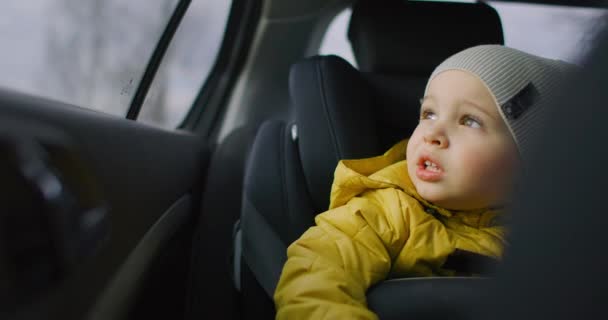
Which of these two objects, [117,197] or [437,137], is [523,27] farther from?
[117,197]

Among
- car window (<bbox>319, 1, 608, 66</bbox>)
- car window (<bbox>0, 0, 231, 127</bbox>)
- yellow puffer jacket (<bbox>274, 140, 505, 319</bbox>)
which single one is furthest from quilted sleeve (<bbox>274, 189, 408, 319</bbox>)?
car window (<bbox>319, 1, 608, 66</bbox>)

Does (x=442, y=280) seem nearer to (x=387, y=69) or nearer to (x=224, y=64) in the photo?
(x=387, y=69)

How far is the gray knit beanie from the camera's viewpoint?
3.06 ft

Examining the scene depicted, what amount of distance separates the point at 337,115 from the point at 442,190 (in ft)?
1.37

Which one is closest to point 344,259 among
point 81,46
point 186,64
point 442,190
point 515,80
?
point 442,190

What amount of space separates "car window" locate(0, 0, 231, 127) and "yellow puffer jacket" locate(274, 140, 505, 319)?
0.51m

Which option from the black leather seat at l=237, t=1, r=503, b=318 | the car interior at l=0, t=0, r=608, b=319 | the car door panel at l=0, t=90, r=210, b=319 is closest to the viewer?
the car interior at l=0, t=0, r=608, b=319

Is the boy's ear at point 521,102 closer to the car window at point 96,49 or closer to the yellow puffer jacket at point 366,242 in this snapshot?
the yellow puffer jacket at point 366,242

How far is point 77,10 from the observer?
1078mm

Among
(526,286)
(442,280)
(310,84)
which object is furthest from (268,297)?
(526,286)

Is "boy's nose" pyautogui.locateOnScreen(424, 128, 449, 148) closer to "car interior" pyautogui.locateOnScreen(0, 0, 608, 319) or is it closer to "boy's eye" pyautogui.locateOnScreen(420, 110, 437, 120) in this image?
"boy's eye" pyautogui.locateOnScreen(420, 110, 437, 120)

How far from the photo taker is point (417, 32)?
5.14ft

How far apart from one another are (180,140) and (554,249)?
1313mm

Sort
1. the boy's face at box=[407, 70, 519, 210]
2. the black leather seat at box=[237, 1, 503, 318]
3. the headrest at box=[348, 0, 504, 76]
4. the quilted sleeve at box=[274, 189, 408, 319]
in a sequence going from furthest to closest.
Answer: the headrest at box=[348, 0, 504, 76]
the black leather seat at box=[237, 1, 503, 318]
the boy's face at box=[407, 70, 519, 210]
the quilted sleeve at box=[274, 189, 408, 319]
